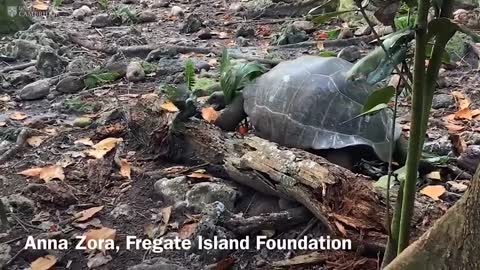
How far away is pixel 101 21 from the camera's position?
7.69 metres

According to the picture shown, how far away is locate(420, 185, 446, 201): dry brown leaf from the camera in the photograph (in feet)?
9.28

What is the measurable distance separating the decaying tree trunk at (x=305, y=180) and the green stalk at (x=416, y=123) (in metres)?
0.56

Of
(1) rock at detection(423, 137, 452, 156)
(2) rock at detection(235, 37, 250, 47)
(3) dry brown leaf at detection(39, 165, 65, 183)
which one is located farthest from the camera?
(2) rock at detection(235, 37, 250, 47)

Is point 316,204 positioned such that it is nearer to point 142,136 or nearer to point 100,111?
point 142,136

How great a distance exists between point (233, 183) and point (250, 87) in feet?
2.78

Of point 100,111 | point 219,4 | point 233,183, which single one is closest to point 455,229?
point 233,183

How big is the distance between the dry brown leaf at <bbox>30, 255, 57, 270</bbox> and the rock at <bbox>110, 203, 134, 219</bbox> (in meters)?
0.42

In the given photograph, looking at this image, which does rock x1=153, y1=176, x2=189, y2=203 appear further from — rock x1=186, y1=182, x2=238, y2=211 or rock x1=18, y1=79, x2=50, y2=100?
rock x1=18, y1=79, x2=50, y2=100

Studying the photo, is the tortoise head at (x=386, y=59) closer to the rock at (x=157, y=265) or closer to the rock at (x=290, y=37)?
the rock at (x=157, y=265)

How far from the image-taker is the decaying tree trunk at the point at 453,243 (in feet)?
4.75

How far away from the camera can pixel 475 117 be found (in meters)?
3.92

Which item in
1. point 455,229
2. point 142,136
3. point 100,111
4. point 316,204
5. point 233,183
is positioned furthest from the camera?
point 100,111

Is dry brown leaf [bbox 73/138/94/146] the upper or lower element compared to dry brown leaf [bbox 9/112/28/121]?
upper

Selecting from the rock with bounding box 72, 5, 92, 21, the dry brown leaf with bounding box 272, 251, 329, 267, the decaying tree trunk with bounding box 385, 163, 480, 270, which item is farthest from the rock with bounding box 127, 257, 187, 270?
the rock with bounding box 72, 5, 92, 21
